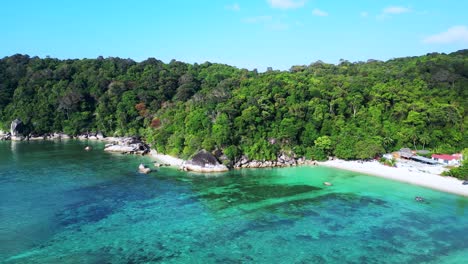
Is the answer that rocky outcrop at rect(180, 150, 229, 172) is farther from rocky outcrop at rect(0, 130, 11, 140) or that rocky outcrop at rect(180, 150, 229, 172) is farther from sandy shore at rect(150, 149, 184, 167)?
rocky outcrop at rect(0, 130, 11, 140)

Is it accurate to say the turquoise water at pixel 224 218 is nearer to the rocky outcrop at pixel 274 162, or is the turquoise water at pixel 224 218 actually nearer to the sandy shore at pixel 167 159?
the rocky outcrop at pixel 274 162

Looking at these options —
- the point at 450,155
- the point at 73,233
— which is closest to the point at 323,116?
the point at 450,155

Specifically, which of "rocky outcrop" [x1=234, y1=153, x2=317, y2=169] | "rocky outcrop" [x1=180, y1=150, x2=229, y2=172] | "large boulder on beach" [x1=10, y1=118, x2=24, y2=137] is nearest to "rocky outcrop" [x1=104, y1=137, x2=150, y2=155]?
"rocky outcrop" [x1=180, y1=150, x2=229, y2=172]

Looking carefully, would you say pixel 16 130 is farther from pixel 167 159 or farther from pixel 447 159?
pixel 447 159

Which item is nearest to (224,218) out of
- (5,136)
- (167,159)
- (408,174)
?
(408,174)

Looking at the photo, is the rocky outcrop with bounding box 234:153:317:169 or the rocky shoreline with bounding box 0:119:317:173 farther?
the rocky outcrop with bounding box 234:153:317:169
